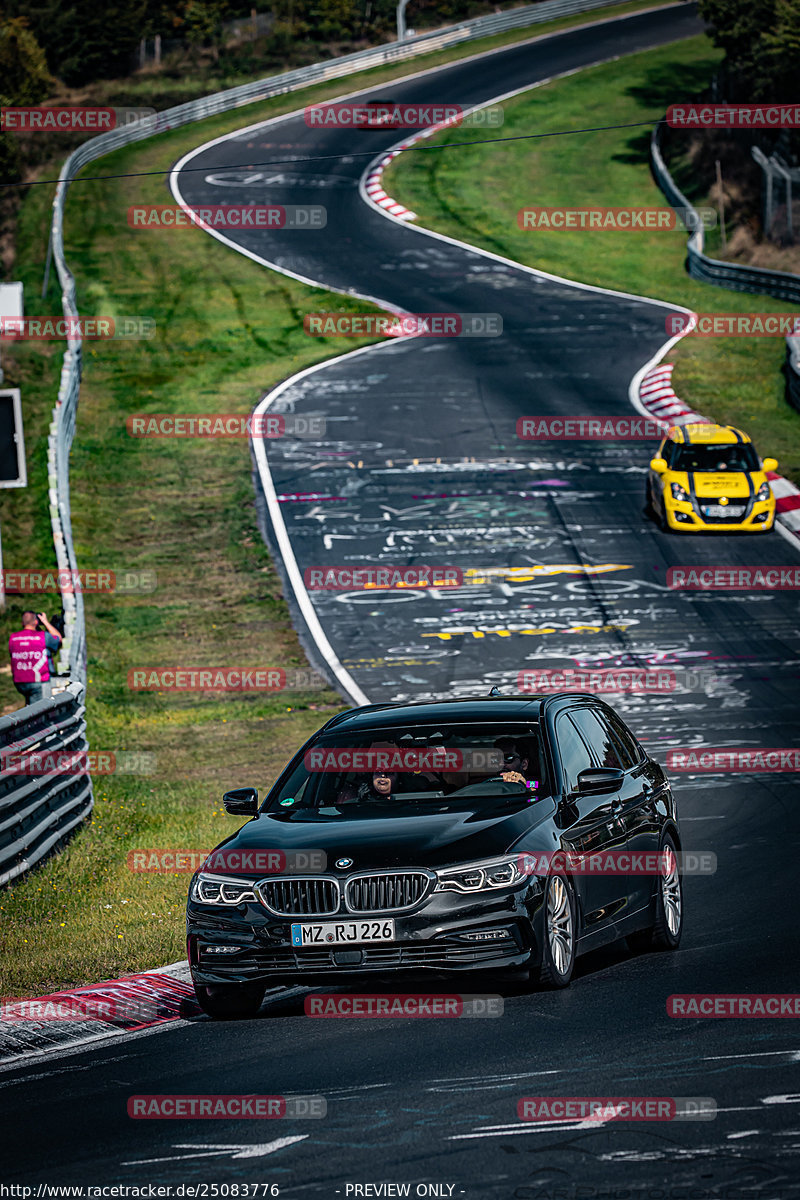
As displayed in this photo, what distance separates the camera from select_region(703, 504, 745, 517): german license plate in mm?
27953

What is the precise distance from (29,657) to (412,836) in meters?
11.0

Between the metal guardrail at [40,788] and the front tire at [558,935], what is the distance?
16.9ft

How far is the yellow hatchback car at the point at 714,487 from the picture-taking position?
91.8 feet

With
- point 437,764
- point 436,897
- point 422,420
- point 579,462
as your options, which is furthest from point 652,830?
point 422,420

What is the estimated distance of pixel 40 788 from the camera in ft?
46.4

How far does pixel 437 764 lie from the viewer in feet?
31.7

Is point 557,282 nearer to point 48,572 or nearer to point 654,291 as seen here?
point 654,291

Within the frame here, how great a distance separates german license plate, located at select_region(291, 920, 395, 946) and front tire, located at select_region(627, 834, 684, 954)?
2.39 m
